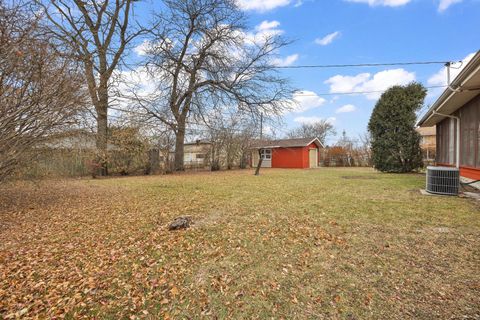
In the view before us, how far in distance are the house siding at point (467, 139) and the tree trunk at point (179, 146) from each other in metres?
13.7

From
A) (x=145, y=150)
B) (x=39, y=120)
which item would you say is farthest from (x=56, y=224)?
(x=145, y=150)

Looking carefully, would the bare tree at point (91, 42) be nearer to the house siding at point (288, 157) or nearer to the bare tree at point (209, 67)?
the bare tree at point (209, 67)

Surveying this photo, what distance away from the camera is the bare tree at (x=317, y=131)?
36531 millimetres

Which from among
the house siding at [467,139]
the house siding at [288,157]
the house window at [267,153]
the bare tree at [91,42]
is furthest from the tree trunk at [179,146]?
the house siding at [467,139]

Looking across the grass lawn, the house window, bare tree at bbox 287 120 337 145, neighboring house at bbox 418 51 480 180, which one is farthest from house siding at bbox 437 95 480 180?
bare tree at bbox 287 120 337 145

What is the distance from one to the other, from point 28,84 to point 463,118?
→ 12.2m

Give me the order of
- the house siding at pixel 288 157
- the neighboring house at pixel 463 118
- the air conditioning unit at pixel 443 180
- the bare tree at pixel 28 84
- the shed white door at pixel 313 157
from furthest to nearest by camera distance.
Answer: the shed white door at pixel 313 157 < the house siding at pixel 288 157 < the air conditioning unit at pixel 443 180 < the neighboring house at pixel 463 118 < the bare tree at pixel 28 84

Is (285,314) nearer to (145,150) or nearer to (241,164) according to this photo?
(145,150)

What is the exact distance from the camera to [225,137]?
1986 centimetres

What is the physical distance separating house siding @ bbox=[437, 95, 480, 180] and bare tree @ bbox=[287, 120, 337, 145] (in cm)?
2594

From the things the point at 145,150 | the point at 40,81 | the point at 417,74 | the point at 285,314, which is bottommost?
the point at 285,314

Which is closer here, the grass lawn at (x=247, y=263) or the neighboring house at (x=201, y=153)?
the grass lawn at (x=247, y=263)

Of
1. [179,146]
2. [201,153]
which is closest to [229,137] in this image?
[201,153]

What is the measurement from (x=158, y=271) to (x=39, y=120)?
3855 mm
